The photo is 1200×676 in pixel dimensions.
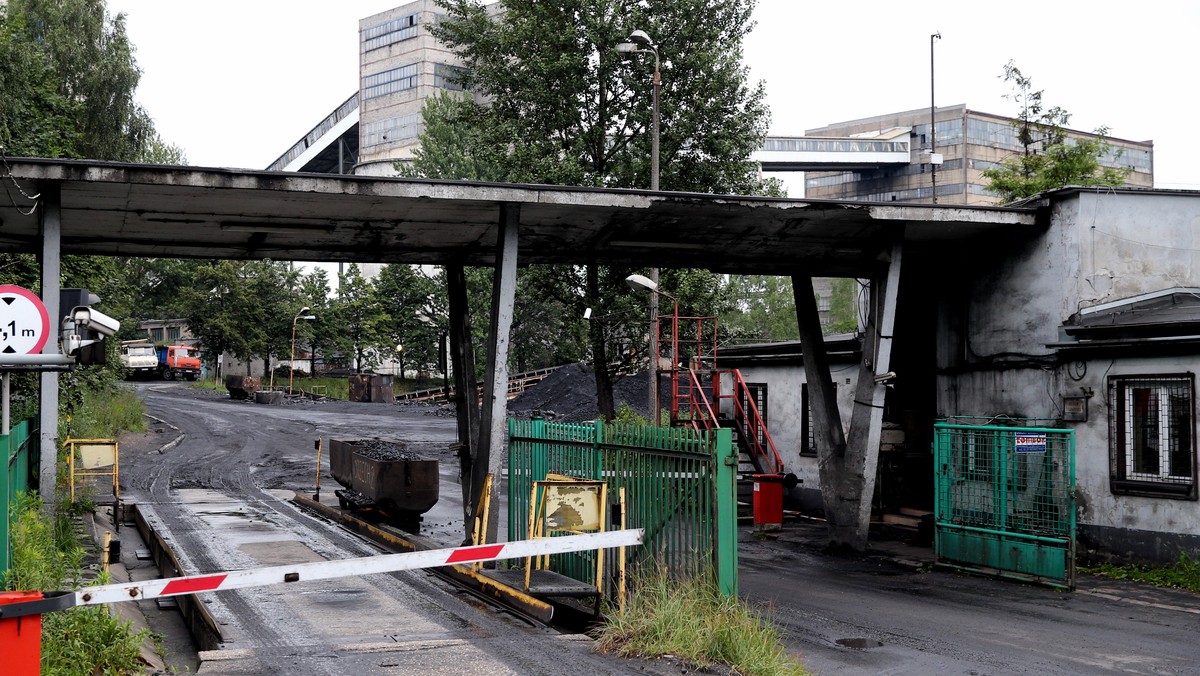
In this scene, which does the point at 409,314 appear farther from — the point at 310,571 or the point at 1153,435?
the point at 310,571

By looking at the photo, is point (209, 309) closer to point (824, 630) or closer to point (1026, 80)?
point (1026, 80)

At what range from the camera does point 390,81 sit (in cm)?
9019

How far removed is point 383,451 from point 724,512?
14.4 m

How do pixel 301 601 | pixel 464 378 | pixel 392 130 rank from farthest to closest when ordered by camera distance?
1. pixel 392 130
2. pixel 464 378
3. pixel 301 601

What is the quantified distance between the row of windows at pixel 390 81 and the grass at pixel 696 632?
83.7 m

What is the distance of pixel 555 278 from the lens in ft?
104

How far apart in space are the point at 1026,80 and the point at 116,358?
3237cm

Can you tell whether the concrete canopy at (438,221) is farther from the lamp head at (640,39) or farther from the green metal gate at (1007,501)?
the lamp head at (640,39)

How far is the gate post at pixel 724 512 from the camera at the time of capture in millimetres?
9461

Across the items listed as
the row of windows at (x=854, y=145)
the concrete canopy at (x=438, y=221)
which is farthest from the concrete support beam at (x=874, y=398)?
the row of windows at (x=854, y=145)

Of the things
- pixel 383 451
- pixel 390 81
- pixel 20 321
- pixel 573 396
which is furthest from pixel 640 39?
pixel 390 81

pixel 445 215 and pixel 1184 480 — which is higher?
pixel 445 215

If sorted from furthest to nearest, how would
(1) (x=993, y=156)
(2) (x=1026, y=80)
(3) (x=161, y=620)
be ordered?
1. (1) (x=993, y=156)
2. (2) (x=1026, y=80)
3. (3) (x=161, y=620)

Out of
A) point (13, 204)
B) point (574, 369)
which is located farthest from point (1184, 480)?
point (574, 369)
